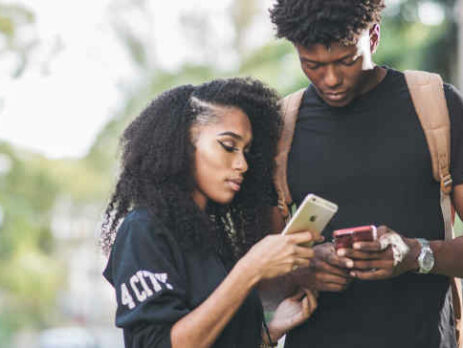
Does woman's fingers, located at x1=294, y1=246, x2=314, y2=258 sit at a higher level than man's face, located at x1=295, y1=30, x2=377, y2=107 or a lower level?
lower

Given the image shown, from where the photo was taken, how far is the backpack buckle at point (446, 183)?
325cm

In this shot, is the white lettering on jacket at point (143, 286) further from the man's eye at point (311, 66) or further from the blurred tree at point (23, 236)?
the blurred tree at point (23, 236)

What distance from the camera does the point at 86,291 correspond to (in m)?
54.6

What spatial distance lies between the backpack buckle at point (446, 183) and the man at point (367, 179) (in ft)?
0.16

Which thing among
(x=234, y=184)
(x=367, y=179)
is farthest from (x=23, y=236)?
(x=367, y=179)

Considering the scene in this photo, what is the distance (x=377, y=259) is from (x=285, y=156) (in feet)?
2.37

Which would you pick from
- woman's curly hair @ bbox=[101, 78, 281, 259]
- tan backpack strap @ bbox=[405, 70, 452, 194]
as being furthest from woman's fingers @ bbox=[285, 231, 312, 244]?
tan backpack strap @ bbox=[405, 70, 452, 194]

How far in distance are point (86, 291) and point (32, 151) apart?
128 feet

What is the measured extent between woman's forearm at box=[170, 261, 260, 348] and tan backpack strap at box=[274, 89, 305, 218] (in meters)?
0.76

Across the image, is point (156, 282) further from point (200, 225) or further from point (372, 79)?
point (372, 79)

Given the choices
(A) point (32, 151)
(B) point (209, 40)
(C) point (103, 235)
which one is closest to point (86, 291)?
(B) point (209, 40)

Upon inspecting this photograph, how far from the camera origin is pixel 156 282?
2.91m

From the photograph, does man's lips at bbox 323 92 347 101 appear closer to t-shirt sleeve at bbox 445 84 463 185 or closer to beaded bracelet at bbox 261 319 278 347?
t-shirt sleeve at bbox 445 84 463 185

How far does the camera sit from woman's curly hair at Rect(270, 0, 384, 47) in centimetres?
324
